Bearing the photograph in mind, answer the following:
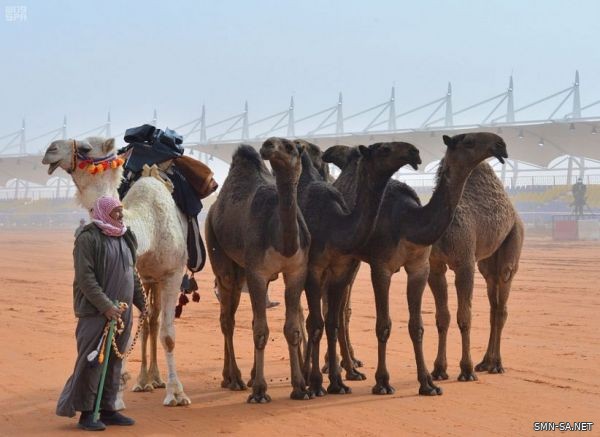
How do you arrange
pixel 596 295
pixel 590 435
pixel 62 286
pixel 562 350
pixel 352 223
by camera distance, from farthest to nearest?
pixel 62 286, pixel 596 295, pixel 562 350, pixel 352 223, pixel 590 435

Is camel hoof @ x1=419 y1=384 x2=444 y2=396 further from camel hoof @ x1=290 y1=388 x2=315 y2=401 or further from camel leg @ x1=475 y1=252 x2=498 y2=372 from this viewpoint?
camel leg @ x1=475 y1=252 x2=498 y2=372

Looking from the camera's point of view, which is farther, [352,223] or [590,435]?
[352,223]

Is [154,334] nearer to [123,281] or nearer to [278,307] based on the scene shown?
[123,281]

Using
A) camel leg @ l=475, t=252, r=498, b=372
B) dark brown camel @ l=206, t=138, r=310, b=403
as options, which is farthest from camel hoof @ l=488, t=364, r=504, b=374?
dark brown camel @ l=206, t=138, r=310, b=403

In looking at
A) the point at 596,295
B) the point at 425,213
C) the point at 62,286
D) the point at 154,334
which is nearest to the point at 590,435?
the point at 425,213

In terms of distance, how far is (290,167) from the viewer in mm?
8359

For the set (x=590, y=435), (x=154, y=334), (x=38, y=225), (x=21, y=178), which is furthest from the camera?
(x=21, y=178)

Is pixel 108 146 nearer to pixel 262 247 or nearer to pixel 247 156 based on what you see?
pixel 262 247

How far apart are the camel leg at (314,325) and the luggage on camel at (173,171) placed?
4.08 feet

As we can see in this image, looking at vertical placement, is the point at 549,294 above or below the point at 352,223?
below

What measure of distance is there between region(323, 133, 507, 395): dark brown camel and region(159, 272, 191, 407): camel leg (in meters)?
1.84

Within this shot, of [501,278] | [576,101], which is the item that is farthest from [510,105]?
[501,278]

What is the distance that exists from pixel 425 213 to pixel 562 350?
365 cm

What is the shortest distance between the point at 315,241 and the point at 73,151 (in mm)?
2510
